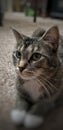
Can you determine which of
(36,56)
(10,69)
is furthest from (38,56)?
(10,69)

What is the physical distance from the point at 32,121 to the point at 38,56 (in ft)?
1.04

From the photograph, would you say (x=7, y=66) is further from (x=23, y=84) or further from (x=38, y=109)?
(x=38, y=109)

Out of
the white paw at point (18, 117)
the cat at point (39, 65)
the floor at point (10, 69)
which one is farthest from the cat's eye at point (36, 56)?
the white paw at point (18, 117)

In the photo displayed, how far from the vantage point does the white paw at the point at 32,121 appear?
550 mm

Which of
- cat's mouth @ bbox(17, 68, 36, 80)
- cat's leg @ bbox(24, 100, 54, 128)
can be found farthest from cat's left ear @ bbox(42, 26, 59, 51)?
cat's leg @ bbox(24, 100, 54, 128)

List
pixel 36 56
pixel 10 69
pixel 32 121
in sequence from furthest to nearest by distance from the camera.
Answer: pixel 10 69 < pixel 36 56 < pixel 32 121

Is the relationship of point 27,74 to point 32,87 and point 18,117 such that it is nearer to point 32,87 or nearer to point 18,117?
point 32,87

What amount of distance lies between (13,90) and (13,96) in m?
0.07

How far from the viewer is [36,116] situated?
56 cm

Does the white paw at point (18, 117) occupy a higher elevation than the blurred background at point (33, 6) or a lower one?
lower

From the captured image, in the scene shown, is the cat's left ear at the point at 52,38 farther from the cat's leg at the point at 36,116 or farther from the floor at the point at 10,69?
the cat's leg at the point at 36,116

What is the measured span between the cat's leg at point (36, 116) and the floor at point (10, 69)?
0.01 m

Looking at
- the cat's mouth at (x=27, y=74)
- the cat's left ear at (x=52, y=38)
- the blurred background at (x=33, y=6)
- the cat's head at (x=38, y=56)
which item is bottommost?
the cat's mouth at (x=27, y=74)

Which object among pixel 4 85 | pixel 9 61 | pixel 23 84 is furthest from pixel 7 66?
pixel 23 84
